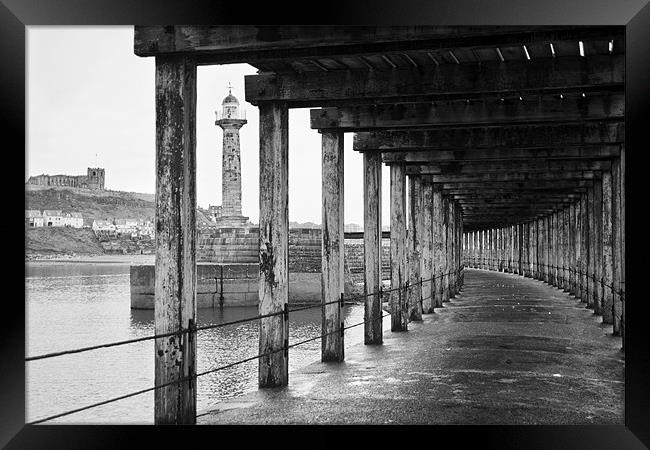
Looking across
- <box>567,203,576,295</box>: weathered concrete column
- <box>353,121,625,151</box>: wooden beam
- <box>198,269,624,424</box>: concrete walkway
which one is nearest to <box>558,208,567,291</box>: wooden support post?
<box>567,203,576,295</box>: weathered concrete column

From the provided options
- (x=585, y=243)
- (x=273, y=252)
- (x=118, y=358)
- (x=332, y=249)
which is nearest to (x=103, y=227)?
(x=118, y=358)

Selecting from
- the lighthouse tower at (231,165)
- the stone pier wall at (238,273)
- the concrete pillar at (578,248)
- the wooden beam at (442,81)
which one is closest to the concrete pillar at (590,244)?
the concrete pillar at (578,248)

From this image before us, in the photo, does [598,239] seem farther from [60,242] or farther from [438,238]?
[60,242]

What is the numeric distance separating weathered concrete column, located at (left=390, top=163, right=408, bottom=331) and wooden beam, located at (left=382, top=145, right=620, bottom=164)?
32cm

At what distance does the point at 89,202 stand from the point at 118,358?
155542 mm

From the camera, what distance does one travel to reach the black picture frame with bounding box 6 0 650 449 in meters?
5.84

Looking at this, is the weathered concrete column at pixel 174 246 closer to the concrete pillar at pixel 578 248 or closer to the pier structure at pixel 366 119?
the pier structure at pixel 366 119

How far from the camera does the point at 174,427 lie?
6590mm

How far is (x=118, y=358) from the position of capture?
21172 millimetres

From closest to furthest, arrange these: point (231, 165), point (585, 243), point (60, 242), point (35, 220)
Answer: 1. point (585, 243)
2. point (231, 165)
3. point (60, 242)
4. point (35, 220)

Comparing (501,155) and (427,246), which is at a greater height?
(501,155)
